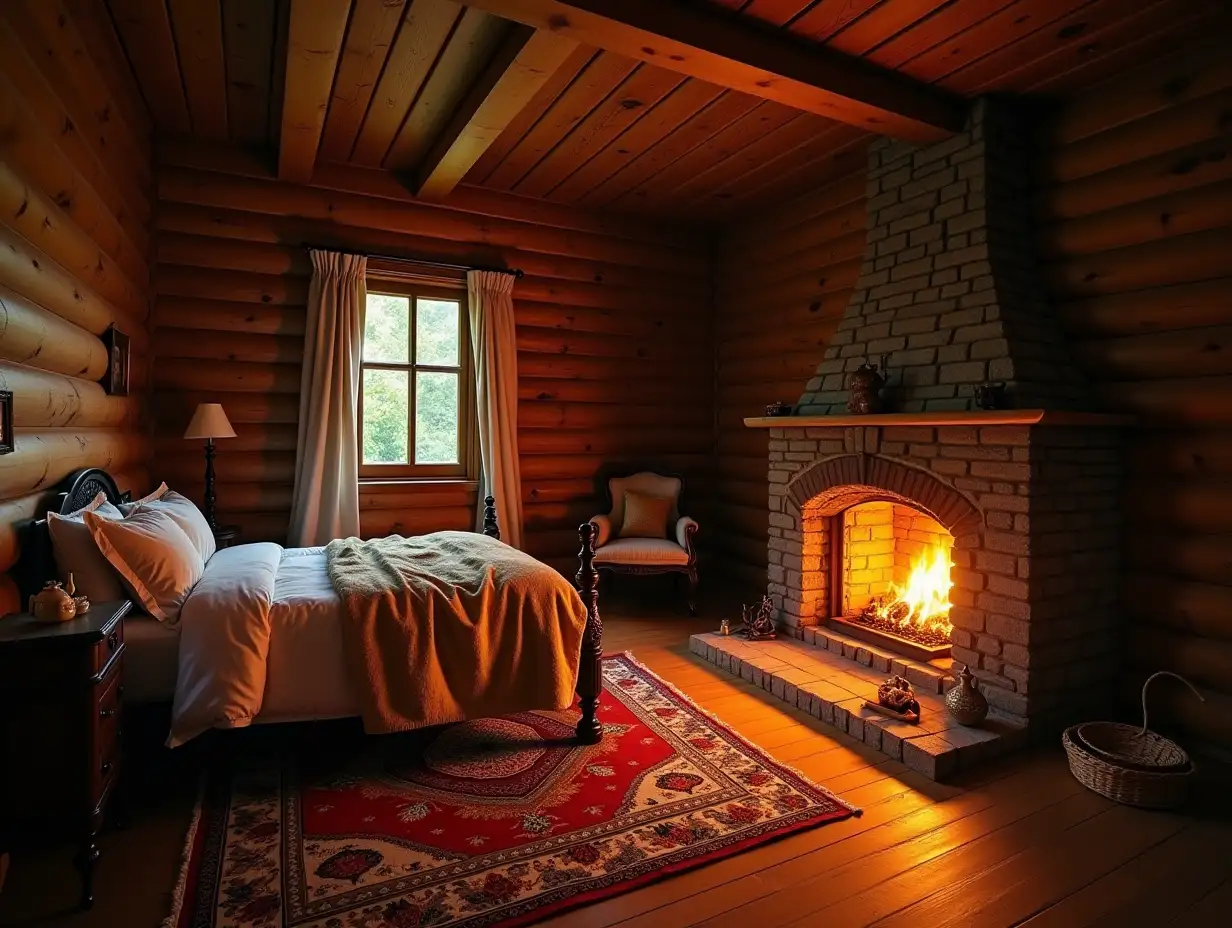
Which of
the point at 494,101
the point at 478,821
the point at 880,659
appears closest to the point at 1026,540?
the point at 880,659

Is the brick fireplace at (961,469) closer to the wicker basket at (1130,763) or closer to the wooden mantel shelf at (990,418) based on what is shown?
the wooden mantel shelf at (990,418)

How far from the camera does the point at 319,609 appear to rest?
8.40ft

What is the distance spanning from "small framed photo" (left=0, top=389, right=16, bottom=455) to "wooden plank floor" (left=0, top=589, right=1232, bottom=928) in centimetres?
126

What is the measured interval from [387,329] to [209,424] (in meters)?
1.43

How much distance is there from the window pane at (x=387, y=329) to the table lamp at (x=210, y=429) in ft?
3.66

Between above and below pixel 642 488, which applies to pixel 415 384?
above

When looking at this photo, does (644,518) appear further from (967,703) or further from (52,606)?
(52,606)

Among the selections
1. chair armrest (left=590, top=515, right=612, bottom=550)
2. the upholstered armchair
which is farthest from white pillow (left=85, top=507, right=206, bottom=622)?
chair armrest (left=590, top=515, right=612, bottom=550)

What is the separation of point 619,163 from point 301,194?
210 cm

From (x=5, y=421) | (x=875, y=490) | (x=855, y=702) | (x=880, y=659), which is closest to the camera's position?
(x=5, y=421)

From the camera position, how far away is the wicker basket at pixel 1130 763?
2484mm

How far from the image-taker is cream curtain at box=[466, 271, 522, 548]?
201 inches

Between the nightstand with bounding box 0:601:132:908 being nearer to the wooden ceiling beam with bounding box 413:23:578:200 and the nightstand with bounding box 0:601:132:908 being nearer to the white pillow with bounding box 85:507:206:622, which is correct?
the white pillow with bounding box 85:507:206:622

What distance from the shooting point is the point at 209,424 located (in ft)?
13.4
